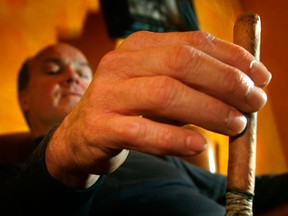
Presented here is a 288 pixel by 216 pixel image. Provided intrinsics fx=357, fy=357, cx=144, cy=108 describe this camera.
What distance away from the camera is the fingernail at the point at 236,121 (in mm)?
347

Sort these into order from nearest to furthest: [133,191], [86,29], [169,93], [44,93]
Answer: [169,93]
[133,191]
[44,93]
[86,29]

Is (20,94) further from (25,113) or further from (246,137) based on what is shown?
(246,137)

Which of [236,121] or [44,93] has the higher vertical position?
[236,121]

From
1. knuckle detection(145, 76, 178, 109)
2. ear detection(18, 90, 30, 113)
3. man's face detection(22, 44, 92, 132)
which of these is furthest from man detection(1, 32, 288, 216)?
ear detection(18, 90, 30, 113)

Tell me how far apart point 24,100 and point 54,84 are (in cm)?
20

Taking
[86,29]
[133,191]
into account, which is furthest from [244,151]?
[86,29]

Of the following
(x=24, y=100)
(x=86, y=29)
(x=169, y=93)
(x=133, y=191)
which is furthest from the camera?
(x=86, y=29)

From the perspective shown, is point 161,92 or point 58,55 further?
point 58,55

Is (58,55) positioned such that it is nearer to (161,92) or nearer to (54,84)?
(54,84)

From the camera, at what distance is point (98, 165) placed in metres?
0.44

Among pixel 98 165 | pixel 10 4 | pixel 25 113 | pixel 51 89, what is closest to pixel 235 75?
pixel 98 165

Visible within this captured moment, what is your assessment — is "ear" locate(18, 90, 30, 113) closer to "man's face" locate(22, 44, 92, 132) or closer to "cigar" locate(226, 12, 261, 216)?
"man's face" locate(22, 44, 92, 132)

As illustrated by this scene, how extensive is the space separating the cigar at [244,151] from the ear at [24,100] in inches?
44.2

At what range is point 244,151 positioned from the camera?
37 centimetres
